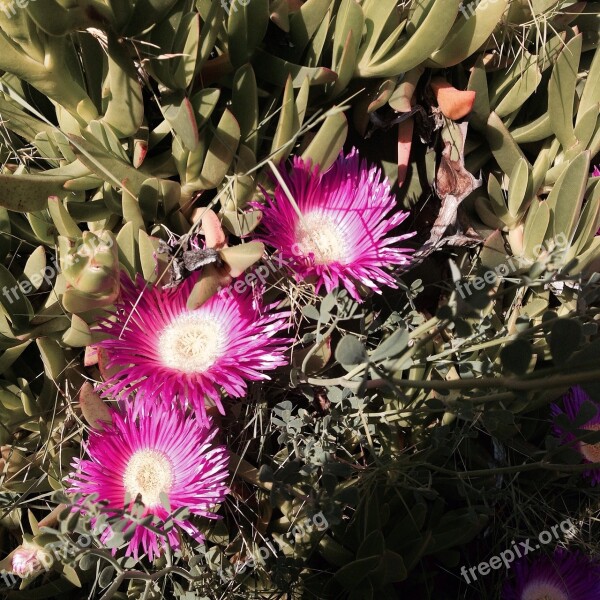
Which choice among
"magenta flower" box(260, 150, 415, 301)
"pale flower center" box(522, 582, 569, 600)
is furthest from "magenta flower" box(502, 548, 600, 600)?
"magenta flower" box(260, 150, 415, 301)

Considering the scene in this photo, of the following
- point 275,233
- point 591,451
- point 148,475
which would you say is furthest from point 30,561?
point 591,451

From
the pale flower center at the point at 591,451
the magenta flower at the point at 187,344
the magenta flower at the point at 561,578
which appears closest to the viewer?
the magenta flower at the point at 187,344

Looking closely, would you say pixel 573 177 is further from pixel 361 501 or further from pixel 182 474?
pixel 182 474

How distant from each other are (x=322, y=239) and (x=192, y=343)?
0.73 feet

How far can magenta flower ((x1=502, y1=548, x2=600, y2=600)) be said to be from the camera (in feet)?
3.27

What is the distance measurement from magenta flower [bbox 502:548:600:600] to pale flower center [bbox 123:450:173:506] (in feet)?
1.79

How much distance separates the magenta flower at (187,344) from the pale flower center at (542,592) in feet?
1.80

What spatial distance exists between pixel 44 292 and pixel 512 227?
0.68 meters

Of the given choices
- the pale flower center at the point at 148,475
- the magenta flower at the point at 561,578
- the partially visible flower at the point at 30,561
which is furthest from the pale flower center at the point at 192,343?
the magenta flower at the point at 561,578

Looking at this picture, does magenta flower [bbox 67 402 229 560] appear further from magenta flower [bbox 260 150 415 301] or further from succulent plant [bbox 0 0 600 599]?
magenta flower [bbox 260 150 415 301]

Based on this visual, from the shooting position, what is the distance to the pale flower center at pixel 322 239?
86 cm

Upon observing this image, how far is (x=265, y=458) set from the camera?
929 mm

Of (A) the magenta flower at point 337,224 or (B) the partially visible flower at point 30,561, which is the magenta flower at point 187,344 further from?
(B) the partially visible flower at point 30,561

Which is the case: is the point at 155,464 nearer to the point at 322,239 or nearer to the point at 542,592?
the point at 322,239
